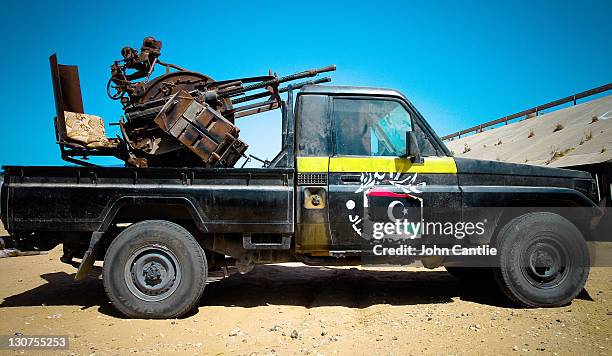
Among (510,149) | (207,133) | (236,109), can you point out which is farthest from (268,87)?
(510,149)

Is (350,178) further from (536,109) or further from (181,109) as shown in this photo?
(536,109)

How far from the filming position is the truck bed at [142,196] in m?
3.68

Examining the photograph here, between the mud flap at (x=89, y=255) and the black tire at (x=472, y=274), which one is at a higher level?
the mud flap at (x=89, y=255)

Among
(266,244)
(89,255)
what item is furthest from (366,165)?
(89,255)

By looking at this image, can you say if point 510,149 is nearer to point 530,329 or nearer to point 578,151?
point 578,151

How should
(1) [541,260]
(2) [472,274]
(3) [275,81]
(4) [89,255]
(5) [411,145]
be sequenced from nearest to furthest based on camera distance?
(4) [89,255] < (5) [411,145] < (1) [541,260] < (3) [275,81] < (2) [472,274]

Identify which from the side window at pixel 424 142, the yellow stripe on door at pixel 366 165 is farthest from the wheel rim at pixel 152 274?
the side window at pixel 424 142

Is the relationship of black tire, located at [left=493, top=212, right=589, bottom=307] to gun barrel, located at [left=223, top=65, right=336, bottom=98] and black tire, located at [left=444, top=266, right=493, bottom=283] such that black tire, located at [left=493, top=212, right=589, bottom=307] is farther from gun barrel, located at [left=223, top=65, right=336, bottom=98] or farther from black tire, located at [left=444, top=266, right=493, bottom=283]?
gun barrel, located at [left=223, top=65, right=336, bottom=98]

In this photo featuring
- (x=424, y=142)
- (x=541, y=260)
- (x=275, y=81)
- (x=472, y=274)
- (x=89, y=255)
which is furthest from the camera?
(x=472, y=274)

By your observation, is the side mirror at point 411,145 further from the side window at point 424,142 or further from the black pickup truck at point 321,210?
the side window at point 424,142

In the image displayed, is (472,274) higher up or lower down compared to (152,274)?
lower down

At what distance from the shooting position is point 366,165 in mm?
3918

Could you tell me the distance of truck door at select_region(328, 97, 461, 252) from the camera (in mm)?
3857

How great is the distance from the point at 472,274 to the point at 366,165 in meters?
2.45
